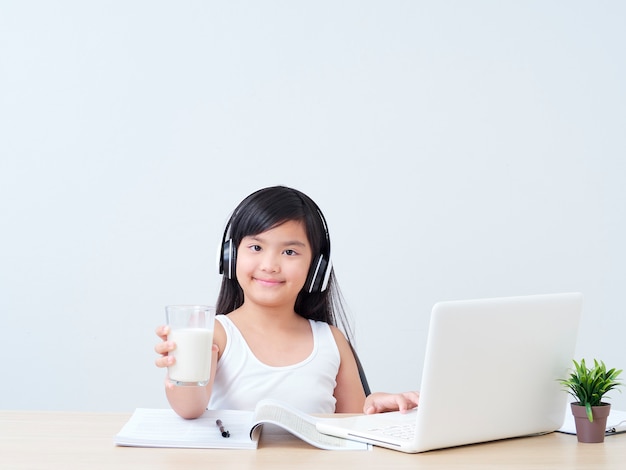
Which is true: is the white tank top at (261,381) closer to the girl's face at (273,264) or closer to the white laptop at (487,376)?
the girl's face at (273,264)

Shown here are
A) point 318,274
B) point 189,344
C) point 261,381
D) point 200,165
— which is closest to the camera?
point 189,344

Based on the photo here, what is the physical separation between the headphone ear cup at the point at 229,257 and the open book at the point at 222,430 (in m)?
0.47

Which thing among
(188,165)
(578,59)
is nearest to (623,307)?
(578,59)

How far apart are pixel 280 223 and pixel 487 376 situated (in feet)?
2.36

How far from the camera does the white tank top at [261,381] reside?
1.89m

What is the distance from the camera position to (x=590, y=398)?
1.47 m

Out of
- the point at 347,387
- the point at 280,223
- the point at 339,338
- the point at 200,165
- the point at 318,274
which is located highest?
the point at 200,165

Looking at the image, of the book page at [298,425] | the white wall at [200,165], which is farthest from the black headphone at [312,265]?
the white wall at [200,165]

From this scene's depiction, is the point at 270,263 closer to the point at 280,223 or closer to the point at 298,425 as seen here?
the point at 280,223

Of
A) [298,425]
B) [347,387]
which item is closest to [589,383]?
[298,425]

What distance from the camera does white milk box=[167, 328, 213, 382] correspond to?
143cm

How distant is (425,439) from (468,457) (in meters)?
0.07

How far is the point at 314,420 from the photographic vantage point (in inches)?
59.6

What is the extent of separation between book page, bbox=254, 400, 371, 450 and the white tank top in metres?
0.41
